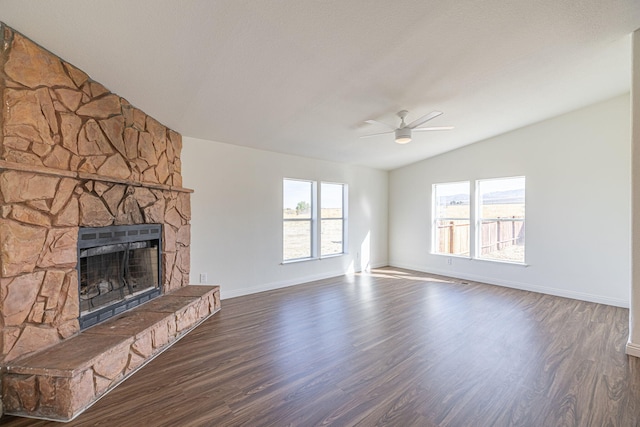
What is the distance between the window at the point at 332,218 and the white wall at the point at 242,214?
241 mm

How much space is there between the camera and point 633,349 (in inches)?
107

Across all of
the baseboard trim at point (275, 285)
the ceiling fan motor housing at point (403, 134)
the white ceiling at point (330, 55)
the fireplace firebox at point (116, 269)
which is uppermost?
the white ceiling at point (330, 55)

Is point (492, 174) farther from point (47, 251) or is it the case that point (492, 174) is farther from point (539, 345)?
point (47, 251)

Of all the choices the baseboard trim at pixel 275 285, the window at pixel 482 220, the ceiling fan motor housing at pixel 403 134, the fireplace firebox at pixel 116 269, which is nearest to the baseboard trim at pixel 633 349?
the window at pixel 482 220

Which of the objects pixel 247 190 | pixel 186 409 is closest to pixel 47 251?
pixel 186 409

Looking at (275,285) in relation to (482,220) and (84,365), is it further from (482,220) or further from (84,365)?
(482,220)

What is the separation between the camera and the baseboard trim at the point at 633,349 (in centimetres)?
270

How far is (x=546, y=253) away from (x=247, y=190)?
16.7 feet

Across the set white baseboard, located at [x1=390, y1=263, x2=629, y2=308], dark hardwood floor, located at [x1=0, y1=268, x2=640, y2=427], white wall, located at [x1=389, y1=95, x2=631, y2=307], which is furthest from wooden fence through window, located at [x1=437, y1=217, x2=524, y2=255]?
dark hardwood floor, located at [x1=0, y1=268, x2=640, y2=427]

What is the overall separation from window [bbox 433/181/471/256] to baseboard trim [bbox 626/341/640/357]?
3.25m

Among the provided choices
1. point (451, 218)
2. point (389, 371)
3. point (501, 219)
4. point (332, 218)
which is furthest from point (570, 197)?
point (389, 371)

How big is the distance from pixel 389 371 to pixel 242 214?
3.18 m

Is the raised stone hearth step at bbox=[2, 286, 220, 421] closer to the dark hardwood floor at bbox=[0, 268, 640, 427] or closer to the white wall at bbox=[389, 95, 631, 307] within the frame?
the dark hardwood floor at bbox=[0, 268, 640, 427]

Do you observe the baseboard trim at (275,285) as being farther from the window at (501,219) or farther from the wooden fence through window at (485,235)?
the window at (501,219)
